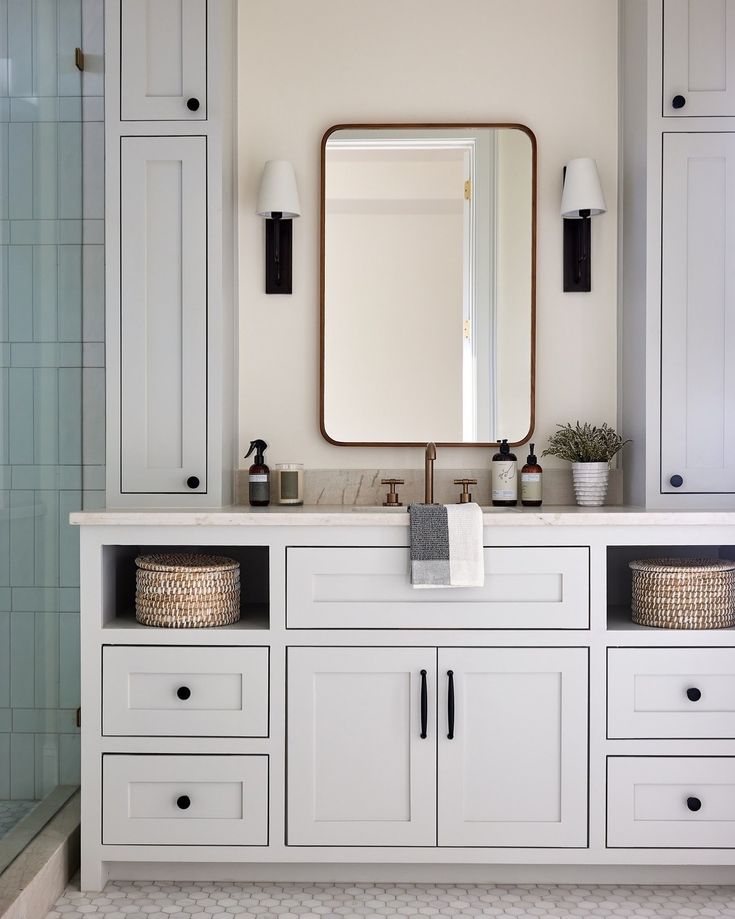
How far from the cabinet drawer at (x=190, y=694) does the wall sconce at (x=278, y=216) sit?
3.77 ft

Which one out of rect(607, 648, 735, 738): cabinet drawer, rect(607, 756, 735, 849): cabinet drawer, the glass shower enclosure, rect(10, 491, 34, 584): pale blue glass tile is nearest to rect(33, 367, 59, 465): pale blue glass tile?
the glass shower enclosure

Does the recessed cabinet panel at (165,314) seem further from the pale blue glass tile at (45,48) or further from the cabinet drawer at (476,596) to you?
the cabinet drawer at (476,596)

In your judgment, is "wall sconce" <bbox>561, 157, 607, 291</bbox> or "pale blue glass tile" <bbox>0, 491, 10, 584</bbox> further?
"wall sconce" <bbox>561, 157, 607, 291</bbox>

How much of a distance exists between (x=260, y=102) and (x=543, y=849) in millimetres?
2289

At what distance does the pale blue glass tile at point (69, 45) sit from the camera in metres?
2.43

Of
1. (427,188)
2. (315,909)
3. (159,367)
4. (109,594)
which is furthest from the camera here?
(427,188)

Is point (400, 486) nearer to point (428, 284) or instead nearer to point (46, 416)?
point (428, 284)

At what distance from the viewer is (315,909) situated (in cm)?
214

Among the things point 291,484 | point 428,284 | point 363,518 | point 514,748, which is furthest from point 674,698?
point 428,284

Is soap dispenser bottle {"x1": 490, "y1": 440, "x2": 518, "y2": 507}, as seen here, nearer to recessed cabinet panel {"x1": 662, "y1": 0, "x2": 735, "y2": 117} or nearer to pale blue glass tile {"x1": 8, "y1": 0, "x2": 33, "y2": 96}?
recessed cabinet panel {"x1": 662, "y1": 0, "x2": 735, "y2": 117}

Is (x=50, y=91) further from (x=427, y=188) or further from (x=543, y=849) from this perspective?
(x=543, y=849)

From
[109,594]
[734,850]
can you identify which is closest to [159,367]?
[109,594]

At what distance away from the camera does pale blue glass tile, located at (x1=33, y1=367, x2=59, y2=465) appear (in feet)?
7.43

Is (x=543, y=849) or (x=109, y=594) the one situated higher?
(x=109, y=594)
